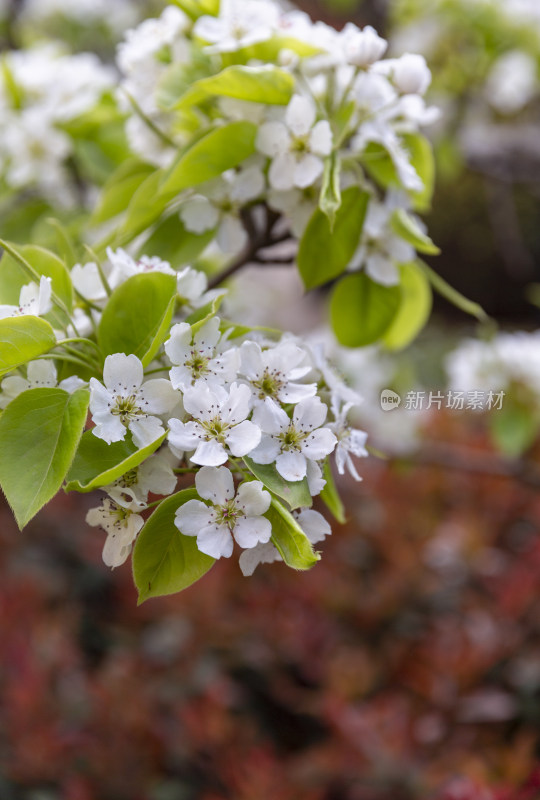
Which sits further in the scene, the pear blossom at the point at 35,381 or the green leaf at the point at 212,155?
the green leaf at the point at 212,155

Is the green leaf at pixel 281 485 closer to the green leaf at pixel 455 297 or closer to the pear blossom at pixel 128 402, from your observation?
the pear blossom at pixel 128 402

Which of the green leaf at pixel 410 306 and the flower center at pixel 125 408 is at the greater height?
the flower center at pixel 125 408

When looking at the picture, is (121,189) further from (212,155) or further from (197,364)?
(197,364)

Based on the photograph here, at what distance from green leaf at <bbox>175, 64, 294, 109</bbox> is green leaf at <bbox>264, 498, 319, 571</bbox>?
0.32 meters

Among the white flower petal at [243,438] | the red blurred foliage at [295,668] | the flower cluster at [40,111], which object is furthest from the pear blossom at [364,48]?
the red blurred foliage at [295,668]

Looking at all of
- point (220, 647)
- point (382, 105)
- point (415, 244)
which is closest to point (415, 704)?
point (220, 647)

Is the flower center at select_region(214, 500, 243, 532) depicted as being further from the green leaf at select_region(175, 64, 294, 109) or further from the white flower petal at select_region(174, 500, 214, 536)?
the green leaf at select_region(175, 64, 294, 109)

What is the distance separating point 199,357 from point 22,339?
10 cm

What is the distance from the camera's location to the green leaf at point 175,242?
64 centimetres

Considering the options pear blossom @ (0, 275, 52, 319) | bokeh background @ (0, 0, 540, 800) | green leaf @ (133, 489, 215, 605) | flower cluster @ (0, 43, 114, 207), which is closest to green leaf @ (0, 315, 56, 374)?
pear blossom @ (0, 275, 52, 319)

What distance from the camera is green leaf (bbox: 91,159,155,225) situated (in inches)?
28.9

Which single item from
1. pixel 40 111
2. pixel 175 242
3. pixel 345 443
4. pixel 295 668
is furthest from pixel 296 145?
pixel 295 668

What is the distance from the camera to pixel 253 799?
3.81 ft

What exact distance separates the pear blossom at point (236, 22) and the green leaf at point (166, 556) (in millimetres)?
394
